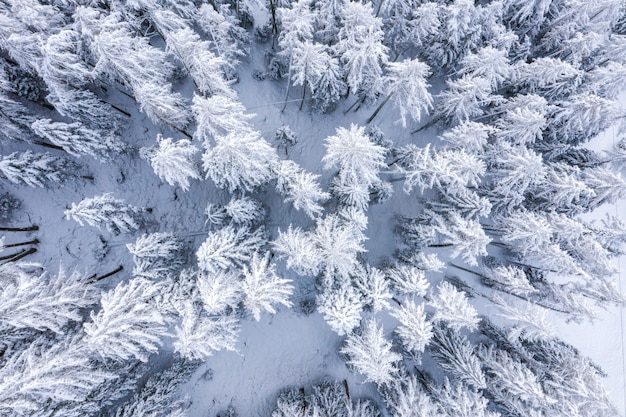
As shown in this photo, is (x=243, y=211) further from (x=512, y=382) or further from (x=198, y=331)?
(x=512, y=382)

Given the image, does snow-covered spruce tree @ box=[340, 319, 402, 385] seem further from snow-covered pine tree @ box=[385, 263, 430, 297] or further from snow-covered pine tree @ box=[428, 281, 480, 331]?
snow-covered pine tree @ box=[428, 281, 480, 331]

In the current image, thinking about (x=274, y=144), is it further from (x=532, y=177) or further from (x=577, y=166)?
(x=577, y=166)

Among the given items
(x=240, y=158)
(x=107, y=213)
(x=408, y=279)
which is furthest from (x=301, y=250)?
(x=107, y=213)

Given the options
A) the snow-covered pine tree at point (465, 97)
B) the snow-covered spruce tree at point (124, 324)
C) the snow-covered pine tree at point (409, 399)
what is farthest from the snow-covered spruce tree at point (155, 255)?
the snow-covered pine tree at point (465, 97)

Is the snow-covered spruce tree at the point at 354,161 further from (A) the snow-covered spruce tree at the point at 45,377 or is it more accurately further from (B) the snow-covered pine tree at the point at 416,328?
(A) the snow-covered spruce tree at the point at 45,377

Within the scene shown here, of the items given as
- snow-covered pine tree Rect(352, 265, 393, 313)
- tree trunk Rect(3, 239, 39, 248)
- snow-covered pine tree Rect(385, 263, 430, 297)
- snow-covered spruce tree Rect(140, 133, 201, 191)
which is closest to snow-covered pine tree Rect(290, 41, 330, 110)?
snow-covered spruce tree Rect(140, 133, 201, 191)

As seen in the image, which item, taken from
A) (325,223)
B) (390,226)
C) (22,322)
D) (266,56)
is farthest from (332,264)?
(266,56)
